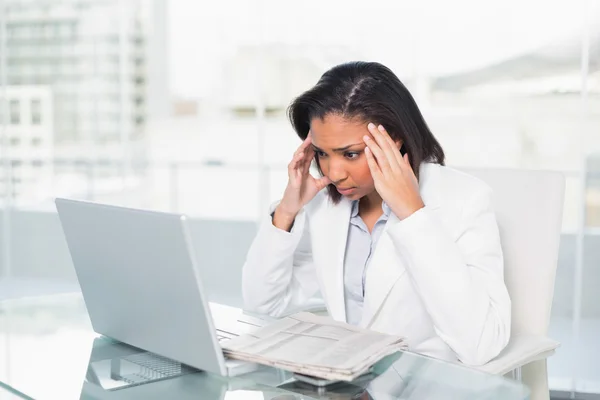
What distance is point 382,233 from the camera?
1.72 meters

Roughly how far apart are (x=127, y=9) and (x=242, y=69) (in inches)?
59.9

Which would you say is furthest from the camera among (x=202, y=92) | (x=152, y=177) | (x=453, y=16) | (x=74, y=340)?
(x=152, y=177)

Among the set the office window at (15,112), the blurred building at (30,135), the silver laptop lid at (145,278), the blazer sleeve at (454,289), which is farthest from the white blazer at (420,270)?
the office window at (15,112)

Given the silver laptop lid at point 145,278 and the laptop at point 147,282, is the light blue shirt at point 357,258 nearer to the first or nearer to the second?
the laptop at point 147,282

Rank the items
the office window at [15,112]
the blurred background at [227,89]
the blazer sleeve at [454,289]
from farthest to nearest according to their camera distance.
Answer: the office window at [15,112] → the blurred background at [227,89] → the blazer sleeve at [454,289]

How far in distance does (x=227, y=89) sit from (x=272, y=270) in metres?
6.97

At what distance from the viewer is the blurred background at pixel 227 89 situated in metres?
7.17

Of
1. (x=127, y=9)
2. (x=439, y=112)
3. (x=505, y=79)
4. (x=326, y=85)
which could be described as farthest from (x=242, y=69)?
(x=326, y=85)

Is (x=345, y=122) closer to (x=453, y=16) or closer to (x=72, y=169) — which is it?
(x=453, y=16)

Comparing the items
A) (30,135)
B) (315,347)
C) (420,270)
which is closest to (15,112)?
(30,135)

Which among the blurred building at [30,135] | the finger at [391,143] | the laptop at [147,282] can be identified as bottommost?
the blurred building at [30,135]

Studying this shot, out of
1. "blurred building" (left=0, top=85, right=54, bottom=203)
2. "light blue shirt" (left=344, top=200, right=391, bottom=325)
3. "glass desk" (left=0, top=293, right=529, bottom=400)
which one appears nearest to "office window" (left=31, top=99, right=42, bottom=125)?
"blurred building" (left=0, top=85, right=54, bottom=203)

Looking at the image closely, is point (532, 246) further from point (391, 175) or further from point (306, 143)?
point (306, 143)

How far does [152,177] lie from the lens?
9867 mm
